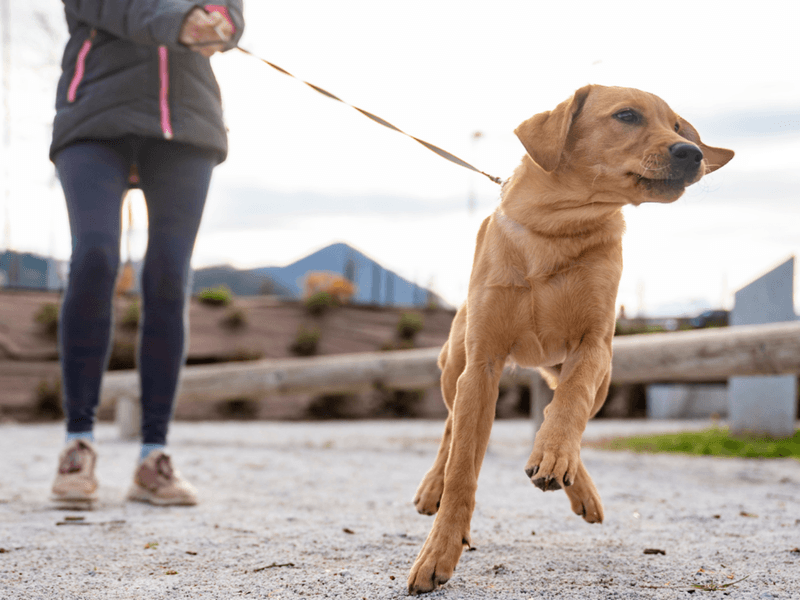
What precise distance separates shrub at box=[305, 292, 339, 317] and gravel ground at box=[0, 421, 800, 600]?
6481 mm

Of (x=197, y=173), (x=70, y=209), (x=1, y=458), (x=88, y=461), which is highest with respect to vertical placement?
(x=197, y=173)

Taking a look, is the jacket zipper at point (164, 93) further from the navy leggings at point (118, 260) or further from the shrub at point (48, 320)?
the shrub at point (48, 320)

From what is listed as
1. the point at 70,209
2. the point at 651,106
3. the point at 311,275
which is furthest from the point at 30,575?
the point at 311,275

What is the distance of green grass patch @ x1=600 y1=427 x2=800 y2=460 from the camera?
5477 millimetres

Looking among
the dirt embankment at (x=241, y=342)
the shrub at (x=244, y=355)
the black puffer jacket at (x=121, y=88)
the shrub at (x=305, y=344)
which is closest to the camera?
the black puffer jacket at (x=121, y=88)

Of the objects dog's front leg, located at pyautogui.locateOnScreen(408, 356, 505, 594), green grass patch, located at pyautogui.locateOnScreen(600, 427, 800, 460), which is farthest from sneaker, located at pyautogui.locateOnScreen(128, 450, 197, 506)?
green grass patch, located at pyautogui.locateOnScreen(600, 427, 800, 460)

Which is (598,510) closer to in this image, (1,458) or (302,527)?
(302,527)

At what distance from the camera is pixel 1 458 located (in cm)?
461

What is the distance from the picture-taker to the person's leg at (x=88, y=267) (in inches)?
103

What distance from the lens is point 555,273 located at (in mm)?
1732

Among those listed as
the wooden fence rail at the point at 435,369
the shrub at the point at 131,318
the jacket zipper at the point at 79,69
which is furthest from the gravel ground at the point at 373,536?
the shrub at the point at 131,318

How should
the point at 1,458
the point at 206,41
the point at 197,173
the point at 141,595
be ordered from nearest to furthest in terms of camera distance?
the point at 141,595
the point at 206,41
the point at 197,173
the point at 1,458

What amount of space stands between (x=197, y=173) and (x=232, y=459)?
2687 millimetres

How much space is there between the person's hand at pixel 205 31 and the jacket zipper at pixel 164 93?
33 cm
